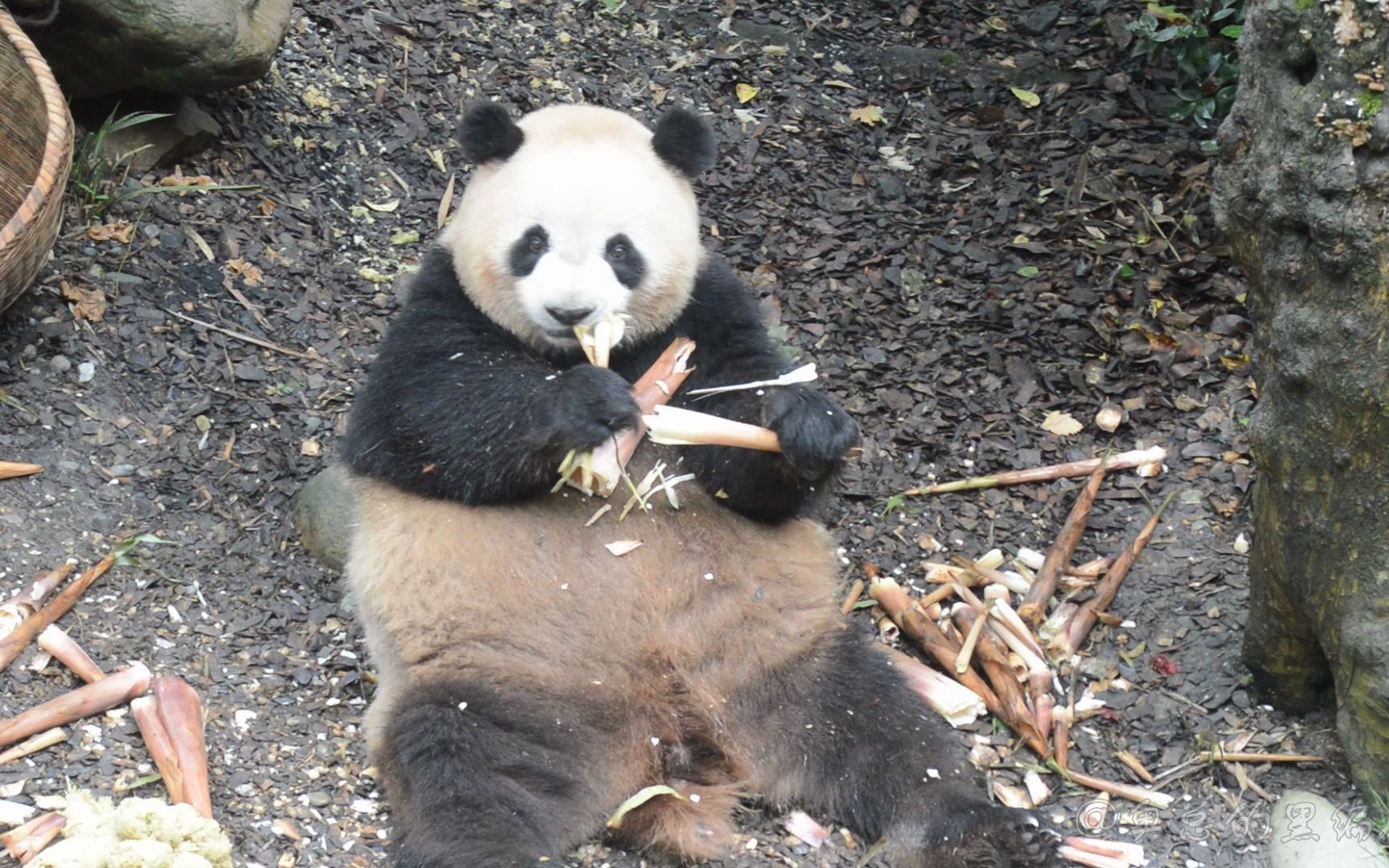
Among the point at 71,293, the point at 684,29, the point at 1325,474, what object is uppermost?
the point at 1325,474

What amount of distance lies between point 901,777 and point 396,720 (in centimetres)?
167

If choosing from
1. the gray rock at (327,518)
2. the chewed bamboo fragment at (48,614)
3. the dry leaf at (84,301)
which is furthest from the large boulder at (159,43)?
the chewed bamboo fragment at (48,614)

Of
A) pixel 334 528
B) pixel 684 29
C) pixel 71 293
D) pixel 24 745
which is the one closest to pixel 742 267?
pixel 684 29

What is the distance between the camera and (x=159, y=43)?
6.41m

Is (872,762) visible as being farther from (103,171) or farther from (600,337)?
(103,171)

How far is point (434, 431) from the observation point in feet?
15.4

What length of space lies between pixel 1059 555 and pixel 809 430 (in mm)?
1557

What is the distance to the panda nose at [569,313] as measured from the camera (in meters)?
4.65

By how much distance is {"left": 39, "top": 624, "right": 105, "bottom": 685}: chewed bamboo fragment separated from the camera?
15.7ft

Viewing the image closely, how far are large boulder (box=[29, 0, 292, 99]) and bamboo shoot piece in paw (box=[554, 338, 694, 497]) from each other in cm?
317

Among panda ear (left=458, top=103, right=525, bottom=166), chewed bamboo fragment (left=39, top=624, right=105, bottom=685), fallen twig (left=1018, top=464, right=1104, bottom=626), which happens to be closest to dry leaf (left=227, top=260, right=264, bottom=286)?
panda ear (left=458, top=103, right=525, bottom=166)

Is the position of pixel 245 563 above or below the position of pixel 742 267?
below

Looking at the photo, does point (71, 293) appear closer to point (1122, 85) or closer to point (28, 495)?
point (28, 495)

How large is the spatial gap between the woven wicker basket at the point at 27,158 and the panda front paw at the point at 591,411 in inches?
95.2
